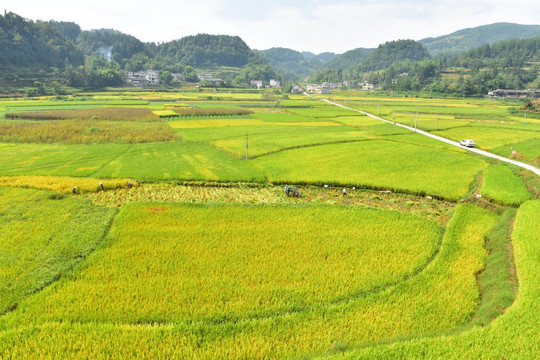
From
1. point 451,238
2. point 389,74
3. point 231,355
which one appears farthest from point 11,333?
point 389,74

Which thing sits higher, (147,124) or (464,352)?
(147,124)

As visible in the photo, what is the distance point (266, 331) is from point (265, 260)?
14.3 feet

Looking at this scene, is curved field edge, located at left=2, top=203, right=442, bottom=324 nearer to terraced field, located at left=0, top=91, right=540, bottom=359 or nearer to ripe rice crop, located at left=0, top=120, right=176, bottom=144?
terraced field, located at left=0, top=91, right=540, bottom=359

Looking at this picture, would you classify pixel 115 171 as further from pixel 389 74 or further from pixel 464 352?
pixel 389 74

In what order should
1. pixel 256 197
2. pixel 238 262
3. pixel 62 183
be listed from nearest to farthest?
pixel 238 262 → pixel 256 197 → pixel 62 183

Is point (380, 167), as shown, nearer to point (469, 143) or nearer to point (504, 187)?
point (504, 187)

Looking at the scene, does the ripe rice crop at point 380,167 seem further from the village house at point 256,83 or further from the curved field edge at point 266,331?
the village house at point 256,83

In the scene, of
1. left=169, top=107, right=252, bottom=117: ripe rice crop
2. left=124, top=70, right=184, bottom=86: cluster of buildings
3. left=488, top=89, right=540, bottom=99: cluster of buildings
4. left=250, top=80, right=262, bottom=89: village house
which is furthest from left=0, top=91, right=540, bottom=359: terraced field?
left=250, top=80, right=262, bottom=89: village house

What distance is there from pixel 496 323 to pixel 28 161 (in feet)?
128

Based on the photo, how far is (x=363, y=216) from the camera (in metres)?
19.6

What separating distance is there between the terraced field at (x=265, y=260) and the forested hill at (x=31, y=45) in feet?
426

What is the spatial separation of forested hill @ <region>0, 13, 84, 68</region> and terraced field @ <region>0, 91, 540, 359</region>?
129698 millimetres

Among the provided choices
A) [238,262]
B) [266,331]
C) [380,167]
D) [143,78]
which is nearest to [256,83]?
[143,78]

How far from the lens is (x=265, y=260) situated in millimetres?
14656
